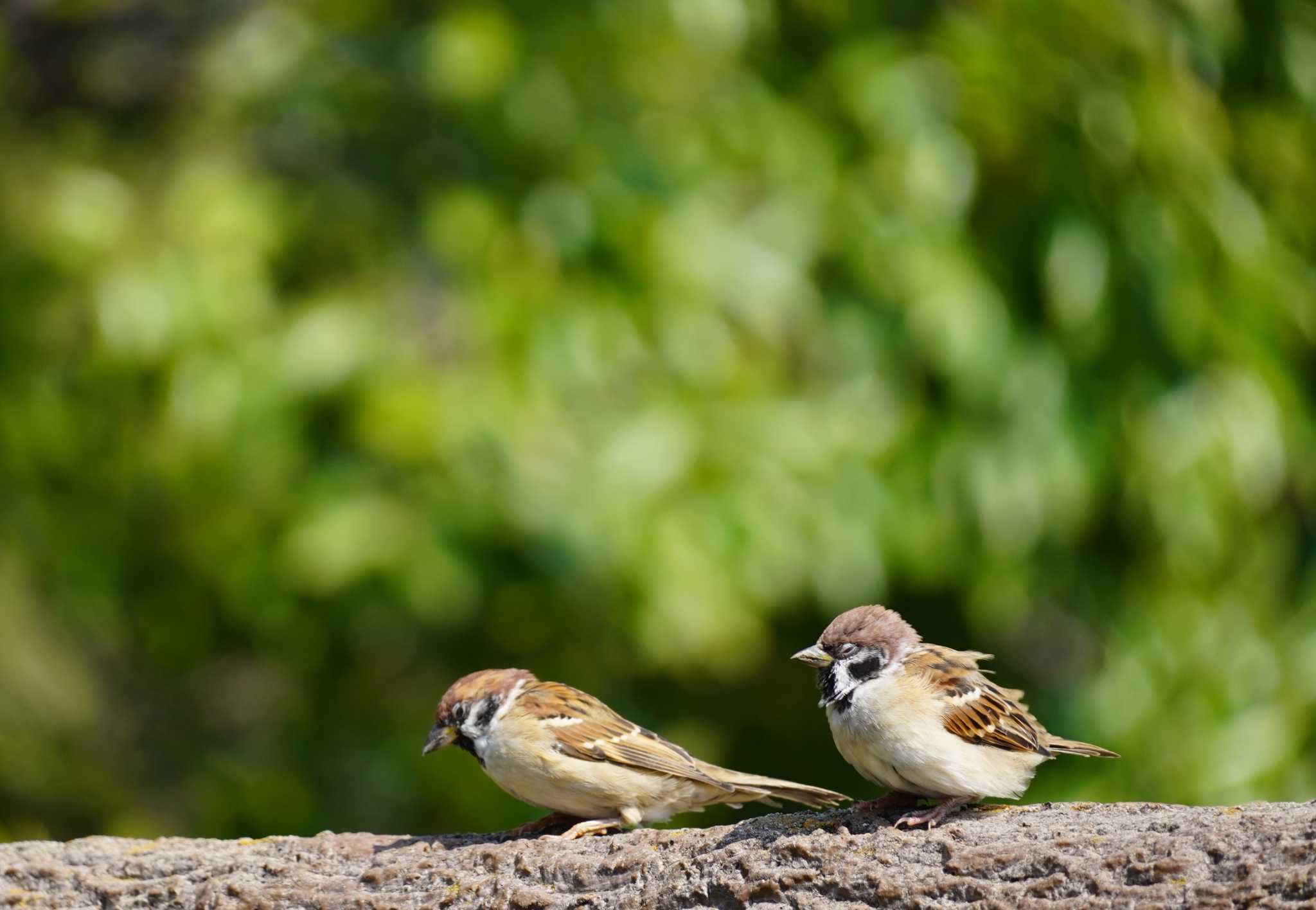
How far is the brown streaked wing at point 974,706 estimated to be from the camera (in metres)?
2.87

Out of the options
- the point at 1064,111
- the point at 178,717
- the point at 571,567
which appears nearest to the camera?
the point at 571,567

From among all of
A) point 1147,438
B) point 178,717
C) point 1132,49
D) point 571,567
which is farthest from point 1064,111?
point 178,717

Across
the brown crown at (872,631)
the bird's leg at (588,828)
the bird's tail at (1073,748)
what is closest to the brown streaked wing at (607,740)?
the bird's leg at (588,828)

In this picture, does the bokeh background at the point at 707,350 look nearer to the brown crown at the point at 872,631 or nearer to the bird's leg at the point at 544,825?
the bird's leg at the point at 544,825

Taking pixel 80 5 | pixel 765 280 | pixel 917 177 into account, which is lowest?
pixel 765 280

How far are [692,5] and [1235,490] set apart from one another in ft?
9.03

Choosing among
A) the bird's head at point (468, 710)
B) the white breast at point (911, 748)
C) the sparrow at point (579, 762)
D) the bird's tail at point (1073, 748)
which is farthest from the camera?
the bird's head at point (468, 710)

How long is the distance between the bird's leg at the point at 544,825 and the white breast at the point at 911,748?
2.80 ft

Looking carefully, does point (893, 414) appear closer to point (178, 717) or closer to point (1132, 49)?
point (1132, 49)

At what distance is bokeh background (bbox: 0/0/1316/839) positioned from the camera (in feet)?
17.2

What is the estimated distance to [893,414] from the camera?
18.5 feet

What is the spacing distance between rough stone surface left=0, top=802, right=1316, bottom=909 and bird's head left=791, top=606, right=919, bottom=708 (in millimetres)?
268

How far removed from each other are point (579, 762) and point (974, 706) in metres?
0.91

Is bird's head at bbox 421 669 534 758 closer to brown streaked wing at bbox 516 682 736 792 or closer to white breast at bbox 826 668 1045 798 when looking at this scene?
brown streaked wing at bbox 516 682 736 792
